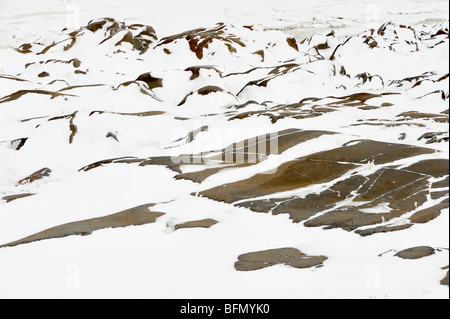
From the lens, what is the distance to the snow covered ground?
448cm

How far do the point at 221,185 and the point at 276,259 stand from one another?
96.1 inches

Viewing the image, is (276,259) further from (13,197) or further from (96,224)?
(13,197)

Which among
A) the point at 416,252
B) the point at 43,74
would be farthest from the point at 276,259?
the point at 43,74

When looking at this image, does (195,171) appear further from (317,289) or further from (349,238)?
(317,289)

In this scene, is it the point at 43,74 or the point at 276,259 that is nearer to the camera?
the point at 276,259

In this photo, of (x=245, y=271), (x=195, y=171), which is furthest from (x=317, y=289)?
(x=195, y=171)

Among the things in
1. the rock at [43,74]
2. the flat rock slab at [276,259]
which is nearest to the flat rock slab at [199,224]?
the flat rock slab at [276,259]

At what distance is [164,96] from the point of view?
15914 millimetres

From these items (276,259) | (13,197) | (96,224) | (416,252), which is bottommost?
(13,197)

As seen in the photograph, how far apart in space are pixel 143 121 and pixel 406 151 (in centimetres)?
759

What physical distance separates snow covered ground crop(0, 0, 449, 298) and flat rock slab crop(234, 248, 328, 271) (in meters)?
0.02

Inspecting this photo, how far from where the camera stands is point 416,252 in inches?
167

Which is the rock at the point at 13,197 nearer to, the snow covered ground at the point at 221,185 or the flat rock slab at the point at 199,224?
the snow covered ground at the point at 221,185

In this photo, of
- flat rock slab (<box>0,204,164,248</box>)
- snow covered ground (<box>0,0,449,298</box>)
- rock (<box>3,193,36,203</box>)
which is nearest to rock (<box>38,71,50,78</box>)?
snow covered ground (<box>0,0,449,298</box>)
